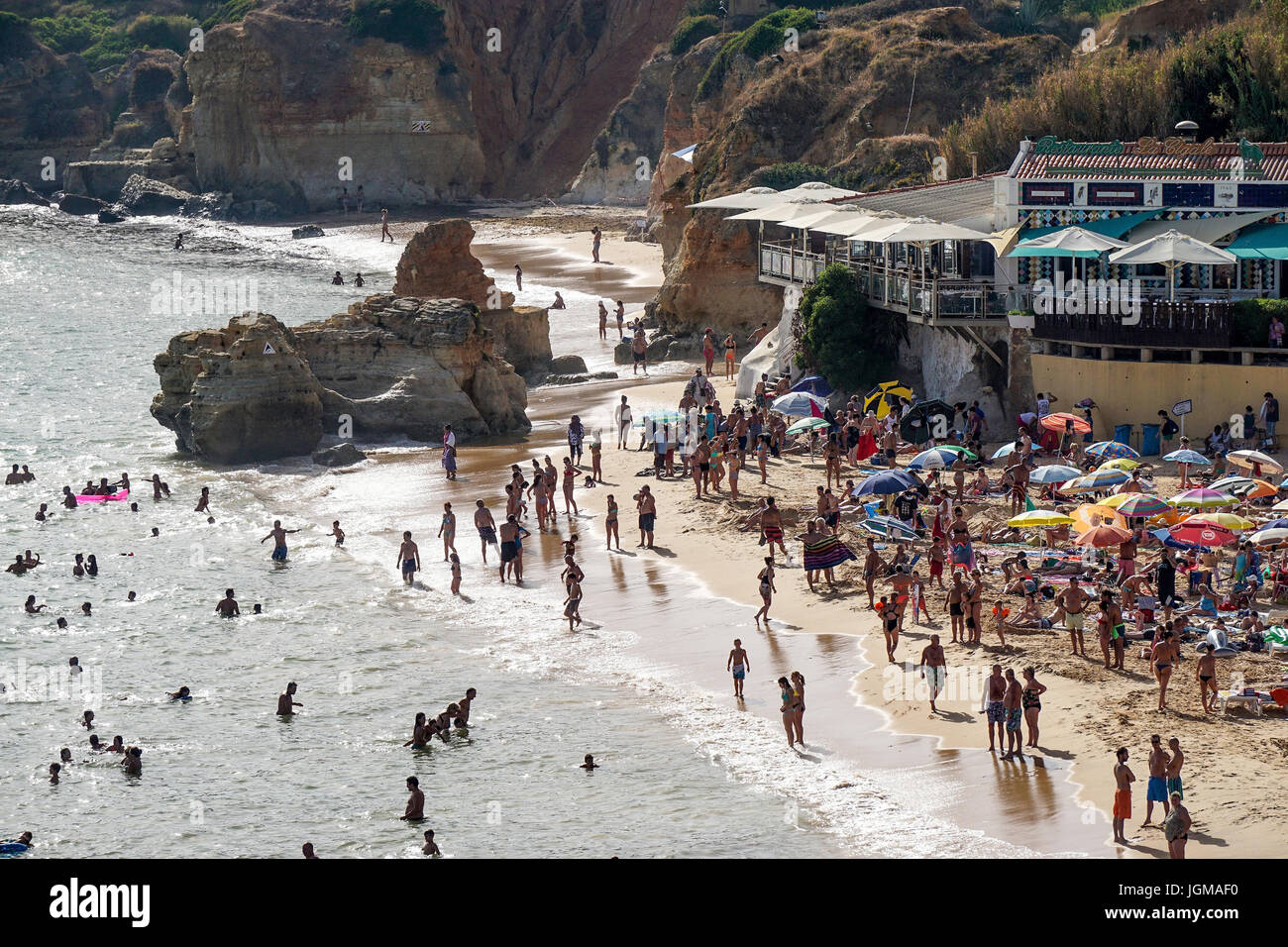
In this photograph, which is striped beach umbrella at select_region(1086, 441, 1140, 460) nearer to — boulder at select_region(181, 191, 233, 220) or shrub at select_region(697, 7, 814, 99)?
shrub at select_region(697, 7, 814, 99)

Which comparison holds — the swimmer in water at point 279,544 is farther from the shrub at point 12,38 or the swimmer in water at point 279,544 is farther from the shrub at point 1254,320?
the shrub at point 12,38

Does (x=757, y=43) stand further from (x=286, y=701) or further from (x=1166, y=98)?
(x=286, y=701)

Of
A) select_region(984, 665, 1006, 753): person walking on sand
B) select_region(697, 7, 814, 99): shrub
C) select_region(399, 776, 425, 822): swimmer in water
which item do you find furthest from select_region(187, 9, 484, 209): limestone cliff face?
select_region(984, 665, 1006, 753): person walking on sand

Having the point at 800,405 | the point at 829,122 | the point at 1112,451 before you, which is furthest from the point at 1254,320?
the point at 829,122

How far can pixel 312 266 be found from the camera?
6456 cm

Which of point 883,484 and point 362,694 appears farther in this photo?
point 883,484

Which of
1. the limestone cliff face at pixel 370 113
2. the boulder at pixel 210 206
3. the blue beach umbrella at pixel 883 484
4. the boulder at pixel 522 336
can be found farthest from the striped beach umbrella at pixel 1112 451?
the boulder at pixel 210 206

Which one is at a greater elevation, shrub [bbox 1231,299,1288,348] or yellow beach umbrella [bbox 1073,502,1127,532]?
shrub [bbox 1231,299,1288,348]

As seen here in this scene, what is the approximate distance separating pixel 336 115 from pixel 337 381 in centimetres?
5270

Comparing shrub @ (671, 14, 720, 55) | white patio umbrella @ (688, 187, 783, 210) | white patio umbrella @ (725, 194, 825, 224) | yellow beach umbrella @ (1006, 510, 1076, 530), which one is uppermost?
shrub @ (671, 14, 720, 55)

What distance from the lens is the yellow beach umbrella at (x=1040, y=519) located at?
20677 mm

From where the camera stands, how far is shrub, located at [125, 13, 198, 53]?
4070 inches

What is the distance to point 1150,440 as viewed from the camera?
84.1 feet

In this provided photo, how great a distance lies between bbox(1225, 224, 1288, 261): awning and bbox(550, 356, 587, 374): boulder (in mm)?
17047
